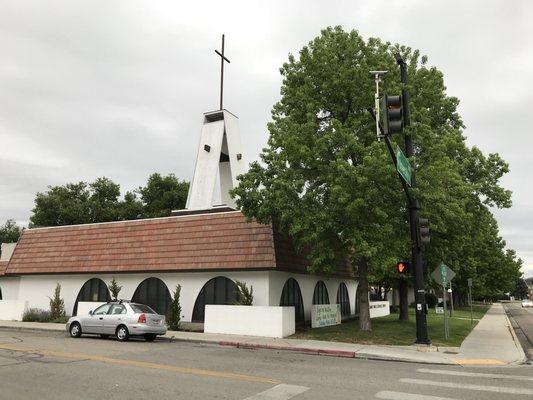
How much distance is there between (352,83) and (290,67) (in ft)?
12.2

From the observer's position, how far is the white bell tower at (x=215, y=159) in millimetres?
26844

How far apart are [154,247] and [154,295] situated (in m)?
2.46

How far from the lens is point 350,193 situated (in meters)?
17.0

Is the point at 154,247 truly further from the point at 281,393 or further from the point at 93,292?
the point at 281,393

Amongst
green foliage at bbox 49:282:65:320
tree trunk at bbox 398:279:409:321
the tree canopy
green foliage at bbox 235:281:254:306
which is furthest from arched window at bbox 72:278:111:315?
the tree canopy

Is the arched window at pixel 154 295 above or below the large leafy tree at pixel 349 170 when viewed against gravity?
below

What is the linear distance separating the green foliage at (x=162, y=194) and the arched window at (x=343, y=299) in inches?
1163

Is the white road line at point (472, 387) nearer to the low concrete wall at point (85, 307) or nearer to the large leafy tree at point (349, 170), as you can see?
the large leafy tree at point (349, 170)

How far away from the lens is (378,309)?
113 ft

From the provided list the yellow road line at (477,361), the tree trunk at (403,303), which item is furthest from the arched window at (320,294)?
the yellow road line at (477,361)

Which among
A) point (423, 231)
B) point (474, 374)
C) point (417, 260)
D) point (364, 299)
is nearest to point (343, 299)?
point (364, 299)

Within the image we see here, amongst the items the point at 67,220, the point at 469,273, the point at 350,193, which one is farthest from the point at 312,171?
the point at 67,220

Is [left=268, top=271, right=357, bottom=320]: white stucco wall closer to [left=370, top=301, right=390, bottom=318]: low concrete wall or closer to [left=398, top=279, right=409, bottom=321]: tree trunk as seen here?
[left=370, top=301, right=390, bottom=318]: low concrete wall

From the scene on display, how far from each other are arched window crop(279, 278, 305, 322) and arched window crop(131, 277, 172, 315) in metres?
5.77
